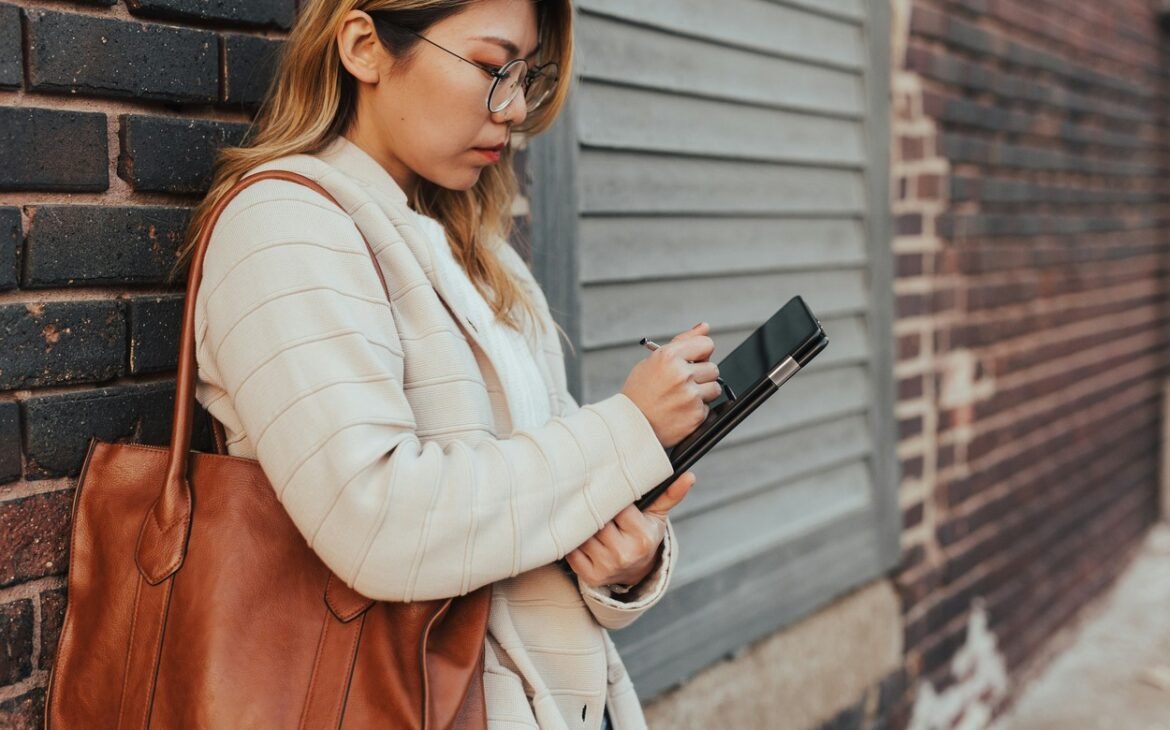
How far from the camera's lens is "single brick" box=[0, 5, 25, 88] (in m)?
1.42

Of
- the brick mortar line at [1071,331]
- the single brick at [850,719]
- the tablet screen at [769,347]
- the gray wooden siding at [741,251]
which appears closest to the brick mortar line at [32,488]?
the tablet screen at [769,347]

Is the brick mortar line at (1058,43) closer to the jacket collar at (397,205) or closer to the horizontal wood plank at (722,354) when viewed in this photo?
the horizontal wood plank at (722,354)

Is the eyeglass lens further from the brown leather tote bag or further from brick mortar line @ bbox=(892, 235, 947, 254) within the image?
brick mortar line @ bbox=(892, 235, 947, 254)

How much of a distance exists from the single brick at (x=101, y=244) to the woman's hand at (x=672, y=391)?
0.67 m

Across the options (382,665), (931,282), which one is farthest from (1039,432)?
(382,665)

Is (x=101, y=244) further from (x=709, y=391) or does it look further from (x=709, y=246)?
(x=709, y=246)

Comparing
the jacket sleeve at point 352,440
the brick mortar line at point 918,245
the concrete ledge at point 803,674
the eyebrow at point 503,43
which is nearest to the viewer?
the jacket sleeve at point 352,440

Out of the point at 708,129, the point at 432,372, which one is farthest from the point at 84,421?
the point at 708,129

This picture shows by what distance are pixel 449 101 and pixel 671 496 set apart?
0.58 meters

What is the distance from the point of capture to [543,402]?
163cm

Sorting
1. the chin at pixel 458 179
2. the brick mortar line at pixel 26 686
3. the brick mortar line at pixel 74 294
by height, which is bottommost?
the brick mortar line at pixel 26 686

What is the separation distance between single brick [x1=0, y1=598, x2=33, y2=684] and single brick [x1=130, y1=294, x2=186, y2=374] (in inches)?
13.1

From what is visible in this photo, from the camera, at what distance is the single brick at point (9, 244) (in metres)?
1.43

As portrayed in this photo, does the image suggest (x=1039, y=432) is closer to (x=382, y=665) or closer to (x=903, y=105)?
(x=903, y=105)
